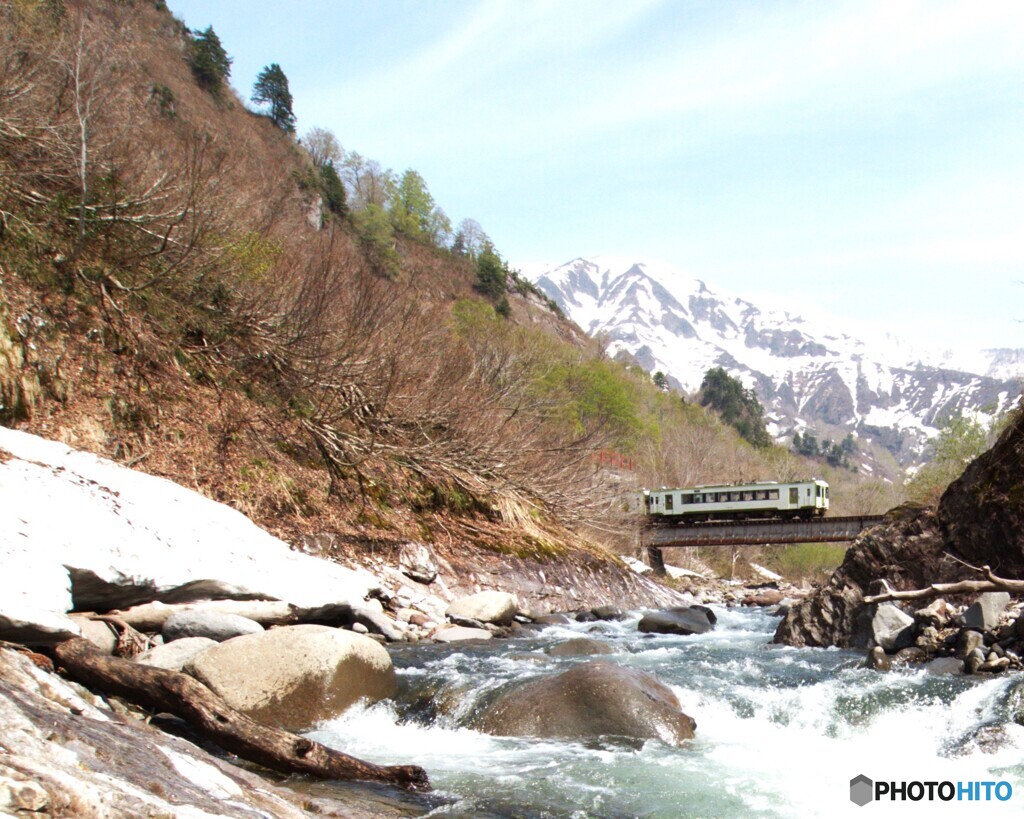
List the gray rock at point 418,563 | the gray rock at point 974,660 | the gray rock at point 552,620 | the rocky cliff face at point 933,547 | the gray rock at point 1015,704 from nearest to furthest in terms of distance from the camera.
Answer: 1. the gray rock at point 1015,704
2. the gray rock at point 974,660
3. the rocky cliff face at point 933,547
4. the gray rock at point 418,563
5. the gray rock at point 552,620

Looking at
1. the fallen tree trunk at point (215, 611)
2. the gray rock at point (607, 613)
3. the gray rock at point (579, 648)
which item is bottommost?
the gray rock at point (607, 613)

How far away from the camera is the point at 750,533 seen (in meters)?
35.0

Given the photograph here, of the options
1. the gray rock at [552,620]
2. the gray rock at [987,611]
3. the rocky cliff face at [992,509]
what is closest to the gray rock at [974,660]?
the gray rock at [987,611]

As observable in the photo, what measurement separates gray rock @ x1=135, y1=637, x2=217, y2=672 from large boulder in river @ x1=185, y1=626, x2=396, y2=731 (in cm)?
18

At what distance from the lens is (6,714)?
11.6 ft

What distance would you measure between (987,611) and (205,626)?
8137 mm

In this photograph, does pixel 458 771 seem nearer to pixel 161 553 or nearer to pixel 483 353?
pixel 161 553

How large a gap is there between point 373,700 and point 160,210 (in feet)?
38.5

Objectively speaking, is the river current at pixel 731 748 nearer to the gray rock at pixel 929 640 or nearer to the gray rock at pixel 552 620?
the gray rock at pixel 929 640

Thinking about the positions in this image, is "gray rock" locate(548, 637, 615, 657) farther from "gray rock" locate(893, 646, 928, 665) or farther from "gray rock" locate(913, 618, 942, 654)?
"gray rock" locate(913, 618, 942, 654)

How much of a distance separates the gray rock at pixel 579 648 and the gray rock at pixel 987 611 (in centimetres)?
432

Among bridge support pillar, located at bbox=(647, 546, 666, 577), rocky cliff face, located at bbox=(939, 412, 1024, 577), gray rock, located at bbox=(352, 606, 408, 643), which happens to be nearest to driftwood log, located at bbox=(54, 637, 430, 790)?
gray rock, located at bbox=(352, 606, 408, 643)

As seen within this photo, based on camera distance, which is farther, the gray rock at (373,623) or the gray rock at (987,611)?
the gray rock at (373,623)

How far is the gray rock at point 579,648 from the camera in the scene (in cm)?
1042
